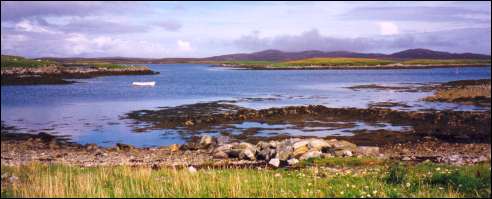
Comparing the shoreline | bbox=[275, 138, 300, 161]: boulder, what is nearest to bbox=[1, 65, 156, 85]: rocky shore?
the shoreline

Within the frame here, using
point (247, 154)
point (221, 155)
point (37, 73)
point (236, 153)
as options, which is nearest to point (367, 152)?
point (247, 154)

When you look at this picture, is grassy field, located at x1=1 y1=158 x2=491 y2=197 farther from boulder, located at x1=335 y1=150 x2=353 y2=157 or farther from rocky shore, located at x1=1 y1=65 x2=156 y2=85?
rocky shore, located at x1=1 y1=65 x2=156 y2=85

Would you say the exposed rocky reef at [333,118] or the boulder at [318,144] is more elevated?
the boulder at [318,144]

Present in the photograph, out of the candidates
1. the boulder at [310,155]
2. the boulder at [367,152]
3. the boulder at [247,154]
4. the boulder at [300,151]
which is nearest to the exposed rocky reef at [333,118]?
the boulder at [367,152]

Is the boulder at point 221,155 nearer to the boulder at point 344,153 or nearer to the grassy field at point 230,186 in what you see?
the boulder at point 344,153

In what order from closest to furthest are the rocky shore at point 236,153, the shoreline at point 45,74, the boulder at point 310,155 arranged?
1. the rocky shore at point 236,153
2. the boulder at point 310,155
3. the shoreline at point 45,74

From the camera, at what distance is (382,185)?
11.9m

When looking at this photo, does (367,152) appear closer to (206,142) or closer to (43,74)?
(206,142)

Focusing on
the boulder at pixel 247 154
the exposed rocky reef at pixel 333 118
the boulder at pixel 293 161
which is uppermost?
the boulder at pixel 293 161

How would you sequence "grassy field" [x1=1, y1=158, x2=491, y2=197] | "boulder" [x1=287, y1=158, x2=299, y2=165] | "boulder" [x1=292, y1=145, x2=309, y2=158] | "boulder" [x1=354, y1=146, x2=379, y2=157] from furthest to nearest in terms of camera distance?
1. "boulder" [x1=354, y1=146, x2=379, y2=157]
2. "boulder" [x1=292, y1=145, x2=309, y2=158]
3. "boulder" [x1=287, y1=158, x2=299, y2=165]
4. "grassy field" [x1=1, y1=158, x2=491, y2=197]

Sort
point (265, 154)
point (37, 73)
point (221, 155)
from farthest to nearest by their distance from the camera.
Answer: point (37, 73) < point (221, 155) < point (265, 154)

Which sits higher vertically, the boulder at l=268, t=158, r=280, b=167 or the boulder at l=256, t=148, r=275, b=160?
the boulder at l=268, t=158, r=280, b=167

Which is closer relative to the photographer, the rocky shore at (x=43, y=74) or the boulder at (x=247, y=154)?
the boulder at (x=247, y=154)

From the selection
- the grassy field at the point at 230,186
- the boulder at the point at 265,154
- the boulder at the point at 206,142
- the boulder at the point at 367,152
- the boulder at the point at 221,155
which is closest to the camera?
the grassy field at the point at 230,186
